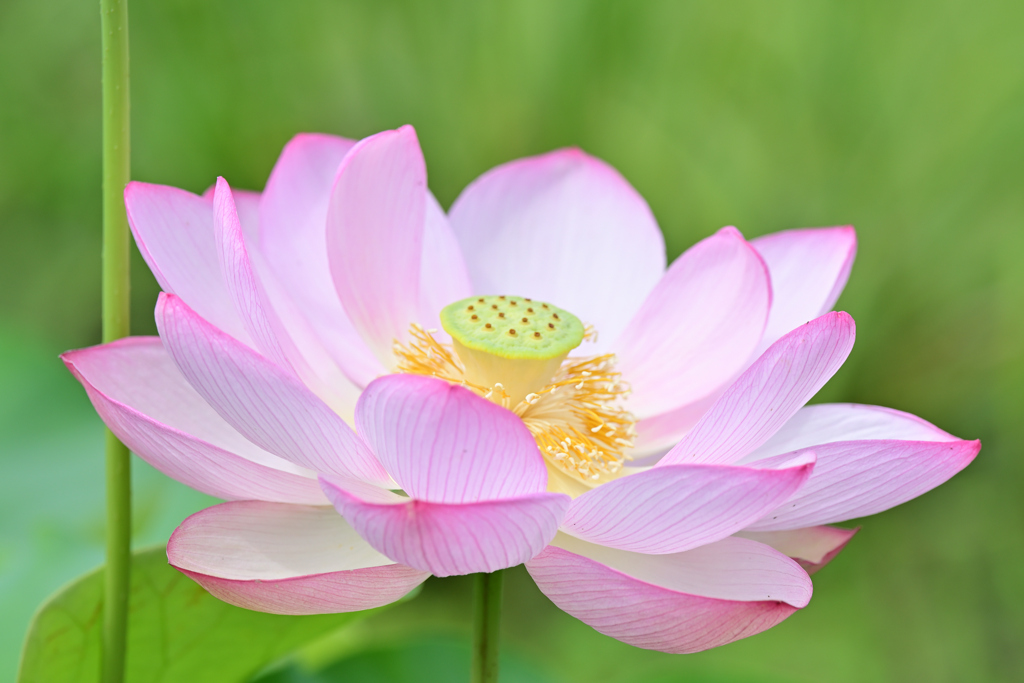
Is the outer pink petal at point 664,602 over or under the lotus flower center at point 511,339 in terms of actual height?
under

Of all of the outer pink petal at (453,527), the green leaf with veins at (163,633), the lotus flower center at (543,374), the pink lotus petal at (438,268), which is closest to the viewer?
the outer pink petal at (453,527)

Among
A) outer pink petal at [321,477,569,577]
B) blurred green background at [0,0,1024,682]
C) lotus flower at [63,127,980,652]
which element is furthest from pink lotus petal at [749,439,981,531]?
blurred green background at [0,0,1024,682]

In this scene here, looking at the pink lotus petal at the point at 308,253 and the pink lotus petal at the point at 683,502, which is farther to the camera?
the pink lotus petal at the point at 308,253

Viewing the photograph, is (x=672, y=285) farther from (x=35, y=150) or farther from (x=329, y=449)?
(x=35, y=150)

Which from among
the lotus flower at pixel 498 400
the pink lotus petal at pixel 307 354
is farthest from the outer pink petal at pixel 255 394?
the pink lotus petal at pixel 307 354

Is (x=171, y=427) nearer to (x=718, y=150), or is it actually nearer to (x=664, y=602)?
(x=664, y=602)

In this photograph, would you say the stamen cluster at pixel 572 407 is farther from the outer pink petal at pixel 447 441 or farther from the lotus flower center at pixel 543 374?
the outer pink petal at pixel 447 441

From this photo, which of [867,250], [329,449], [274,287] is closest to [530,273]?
[274,287]

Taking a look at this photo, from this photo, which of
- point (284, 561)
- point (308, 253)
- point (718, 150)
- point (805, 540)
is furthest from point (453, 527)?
point (718, 150)
